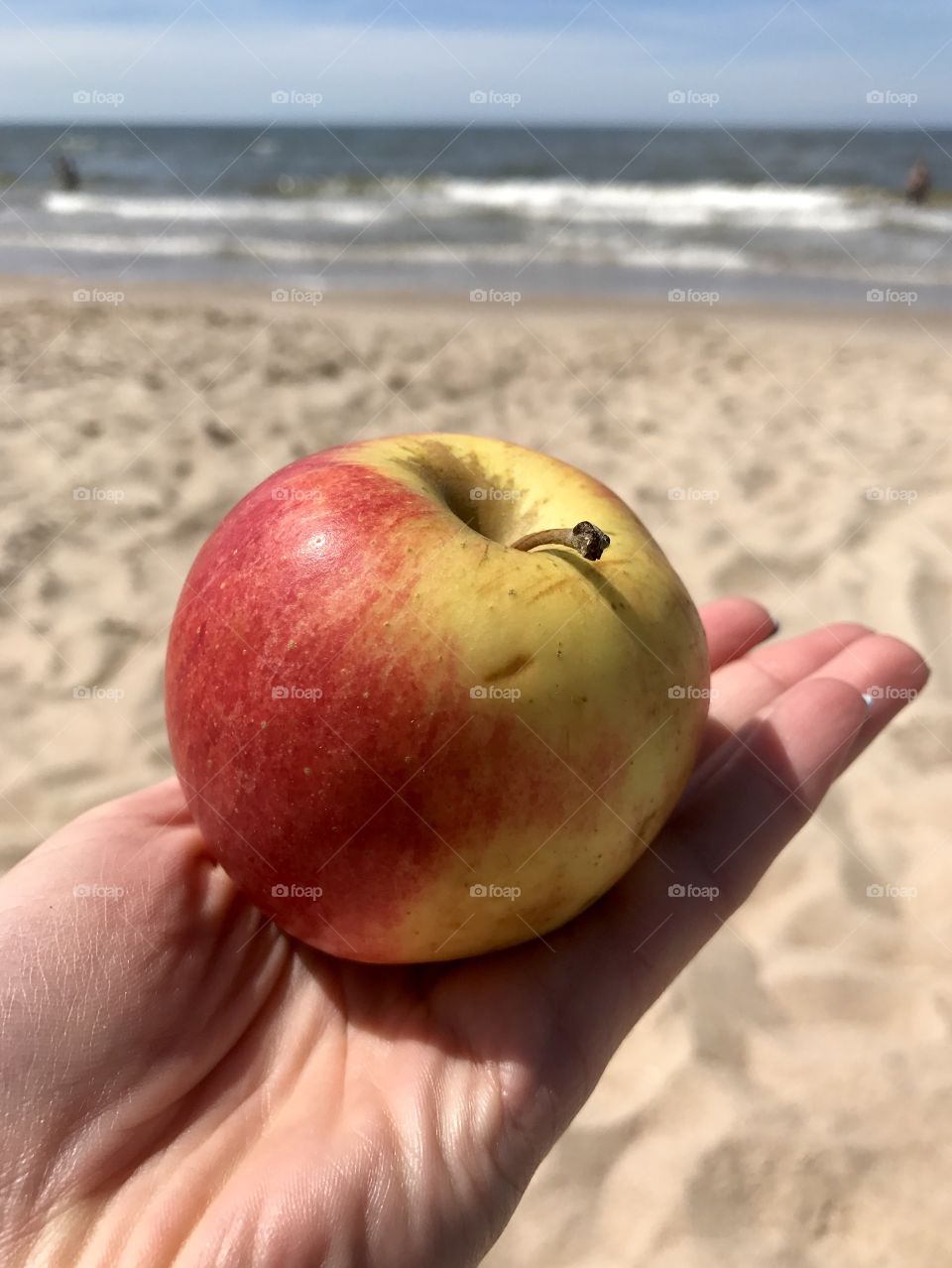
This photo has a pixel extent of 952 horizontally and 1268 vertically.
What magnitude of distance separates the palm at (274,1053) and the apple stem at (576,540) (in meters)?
0.83

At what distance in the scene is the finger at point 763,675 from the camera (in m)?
2.39

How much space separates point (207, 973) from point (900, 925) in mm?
1973

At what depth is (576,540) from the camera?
1478 mm

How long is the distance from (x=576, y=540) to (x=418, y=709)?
375 mm

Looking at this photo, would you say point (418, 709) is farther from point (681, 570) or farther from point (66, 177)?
point (66, 177)

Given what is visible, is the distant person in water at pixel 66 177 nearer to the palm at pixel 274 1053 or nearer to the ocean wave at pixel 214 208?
the ocean wave at pixel 214 208

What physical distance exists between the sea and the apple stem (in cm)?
727

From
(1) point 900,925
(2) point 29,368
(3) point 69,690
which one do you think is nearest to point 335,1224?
(1) point 900,925

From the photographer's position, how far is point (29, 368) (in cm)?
557

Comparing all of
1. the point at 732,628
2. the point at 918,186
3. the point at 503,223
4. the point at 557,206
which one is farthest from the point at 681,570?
the point at 918,186

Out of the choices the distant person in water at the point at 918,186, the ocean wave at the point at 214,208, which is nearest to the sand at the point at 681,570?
the ocean wave at the point at 214,208

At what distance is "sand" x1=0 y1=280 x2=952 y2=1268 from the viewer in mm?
2207

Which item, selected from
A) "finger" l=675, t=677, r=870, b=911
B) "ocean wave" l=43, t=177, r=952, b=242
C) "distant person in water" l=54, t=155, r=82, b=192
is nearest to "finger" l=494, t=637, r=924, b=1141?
"finger" l=675, t=677, r=870, b=911

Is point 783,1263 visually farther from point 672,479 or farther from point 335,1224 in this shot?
point 672,479
